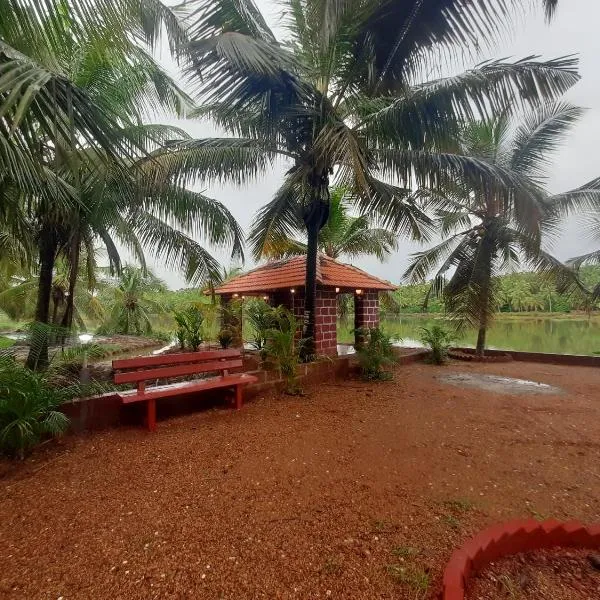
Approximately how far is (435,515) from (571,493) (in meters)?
1.31

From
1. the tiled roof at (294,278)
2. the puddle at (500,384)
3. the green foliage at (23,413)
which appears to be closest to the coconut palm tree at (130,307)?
the tiled roof at (294,278)

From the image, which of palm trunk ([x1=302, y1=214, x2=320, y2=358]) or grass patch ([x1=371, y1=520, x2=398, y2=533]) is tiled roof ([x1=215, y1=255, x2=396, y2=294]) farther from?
grass patch ([x1=371, y1=520, x2=398, y2=533])

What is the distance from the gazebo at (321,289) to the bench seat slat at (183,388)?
301 centimetres

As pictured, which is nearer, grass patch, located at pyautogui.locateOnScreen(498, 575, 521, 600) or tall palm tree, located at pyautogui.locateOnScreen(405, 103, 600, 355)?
grass patch, located at pyautogui.locateOnScreen(498, 575, 521, 600)

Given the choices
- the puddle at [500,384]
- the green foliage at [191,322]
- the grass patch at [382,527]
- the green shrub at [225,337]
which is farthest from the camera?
the green shrub at [225,337]

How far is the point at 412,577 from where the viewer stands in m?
1.76

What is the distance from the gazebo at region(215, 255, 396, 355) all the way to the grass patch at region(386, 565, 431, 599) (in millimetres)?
5677

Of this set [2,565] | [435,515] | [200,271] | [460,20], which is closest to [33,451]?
[2,565]

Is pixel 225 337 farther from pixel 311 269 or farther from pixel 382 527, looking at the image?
pixel 382 527

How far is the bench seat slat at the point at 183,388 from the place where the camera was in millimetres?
3730

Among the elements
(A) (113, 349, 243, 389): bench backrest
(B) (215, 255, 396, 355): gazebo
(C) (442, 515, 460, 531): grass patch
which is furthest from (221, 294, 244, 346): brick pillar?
(C) (442, 515, 460, 531): grass patch

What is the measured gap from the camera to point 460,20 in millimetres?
3768

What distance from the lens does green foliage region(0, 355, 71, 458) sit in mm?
2992

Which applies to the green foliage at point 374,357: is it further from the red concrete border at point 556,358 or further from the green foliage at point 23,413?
the red concrete border at point 556,358
